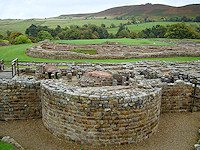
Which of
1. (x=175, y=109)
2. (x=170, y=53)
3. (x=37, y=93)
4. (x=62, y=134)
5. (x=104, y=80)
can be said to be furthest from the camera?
(x=170, y=53)

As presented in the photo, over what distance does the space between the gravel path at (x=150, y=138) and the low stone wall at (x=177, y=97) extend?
365mm

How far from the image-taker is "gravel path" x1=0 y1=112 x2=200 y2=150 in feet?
26.3

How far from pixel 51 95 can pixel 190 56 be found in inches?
1127

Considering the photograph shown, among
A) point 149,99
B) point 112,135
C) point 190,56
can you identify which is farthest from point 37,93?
point 190,56

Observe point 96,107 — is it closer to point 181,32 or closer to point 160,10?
point 181,32

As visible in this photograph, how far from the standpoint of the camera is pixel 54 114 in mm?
8336

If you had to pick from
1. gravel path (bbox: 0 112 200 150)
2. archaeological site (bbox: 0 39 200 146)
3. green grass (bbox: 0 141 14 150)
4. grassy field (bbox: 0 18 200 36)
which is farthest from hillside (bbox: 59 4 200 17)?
green grass (bbox: 0 141 14 150)

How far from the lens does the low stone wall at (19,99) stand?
381 inches

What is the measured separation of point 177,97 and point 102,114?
525 cm

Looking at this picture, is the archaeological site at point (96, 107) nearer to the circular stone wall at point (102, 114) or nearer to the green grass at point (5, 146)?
the circular stone wall at point (102, 114)

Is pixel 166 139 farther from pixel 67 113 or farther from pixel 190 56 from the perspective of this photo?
pixel 190 56

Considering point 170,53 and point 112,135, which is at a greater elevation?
point 170,53

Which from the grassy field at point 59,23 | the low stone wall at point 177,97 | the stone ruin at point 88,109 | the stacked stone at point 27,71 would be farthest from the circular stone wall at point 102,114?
the grassy field at point 59,23

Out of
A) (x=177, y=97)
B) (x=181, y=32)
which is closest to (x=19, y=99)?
(x=177, y=97)
